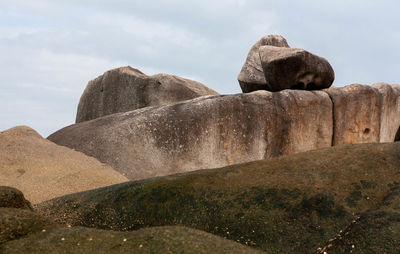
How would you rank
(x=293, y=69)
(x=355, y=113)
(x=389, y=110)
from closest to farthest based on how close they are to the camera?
(x=293, y=69), (x=355, y=113), (x=389, y=110)

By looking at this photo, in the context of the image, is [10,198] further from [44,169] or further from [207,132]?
[207,132]

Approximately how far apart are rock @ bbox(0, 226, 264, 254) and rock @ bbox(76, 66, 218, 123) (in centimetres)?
869

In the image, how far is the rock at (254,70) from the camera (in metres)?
11.5

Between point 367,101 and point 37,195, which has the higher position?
point 367,101

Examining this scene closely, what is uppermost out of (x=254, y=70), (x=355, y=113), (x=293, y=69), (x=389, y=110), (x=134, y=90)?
(x=254, y=70)

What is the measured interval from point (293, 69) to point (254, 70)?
1600mm

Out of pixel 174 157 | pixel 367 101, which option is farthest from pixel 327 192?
pixel 367 101

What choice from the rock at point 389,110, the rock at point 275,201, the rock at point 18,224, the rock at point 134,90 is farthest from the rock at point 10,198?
the rock at point 389,110

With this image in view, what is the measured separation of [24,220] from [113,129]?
6.14m

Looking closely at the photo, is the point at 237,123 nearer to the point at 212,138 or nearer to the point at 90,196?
the point at 212,138

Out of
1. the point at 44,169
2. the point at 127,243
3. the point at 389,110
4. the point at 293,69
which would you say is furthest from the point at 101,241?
the point at 389,110

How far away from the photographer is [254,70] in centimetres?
1168

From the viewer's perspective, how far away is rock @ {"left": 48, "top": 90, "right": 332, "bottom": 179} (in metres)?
8.62

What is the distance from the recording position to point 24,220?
111 inches
